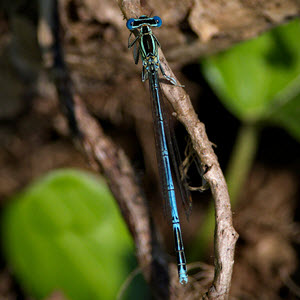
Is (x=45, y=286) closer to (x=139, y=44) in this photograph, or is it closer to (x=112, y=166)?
(x=112, y=166)

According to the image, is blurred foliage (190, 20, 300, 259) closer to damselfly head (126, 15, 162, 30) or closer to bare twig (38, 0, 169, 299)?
bare twig (38, 0, 169, 299)

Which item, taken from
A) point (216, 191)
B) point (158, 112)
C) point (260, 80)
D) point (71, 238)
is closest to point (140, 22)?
point (158, 112)

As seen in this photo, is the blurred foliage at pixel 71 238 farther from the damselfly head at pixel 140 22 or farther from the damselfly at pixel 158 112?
the damselfly head at pixel 140 22

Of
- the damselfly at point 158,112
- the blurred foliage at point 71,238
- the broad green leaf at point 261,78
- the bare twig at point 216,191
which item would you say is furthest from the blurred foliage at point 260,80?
the bare twig at point 216,191

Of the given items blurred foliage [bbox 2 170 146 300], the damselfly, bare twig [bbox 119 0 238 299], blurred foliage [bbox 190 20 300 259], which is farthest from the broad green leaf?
bare twig [bbox 119 0 238 299]

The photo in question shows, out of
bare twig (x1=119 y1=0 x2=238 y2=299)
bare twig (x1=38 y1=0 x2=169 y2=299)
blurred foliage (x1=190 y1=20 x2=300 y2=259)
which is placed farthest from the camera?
blurred foliage (x1=190 y1=20 x2=300 y2=259)
